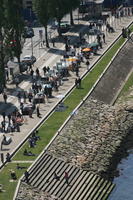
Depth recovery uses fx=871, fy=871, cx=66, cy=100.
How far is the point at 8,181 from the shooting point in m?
115

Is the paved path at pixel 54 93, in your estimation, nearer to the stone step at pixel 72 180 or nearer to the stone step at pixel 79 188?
the stone step at pixel 72 180

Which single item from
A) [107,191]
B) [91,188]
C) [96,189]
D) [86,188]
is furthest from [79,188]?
[107,191]

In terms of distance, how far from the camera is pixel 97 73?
533 ft

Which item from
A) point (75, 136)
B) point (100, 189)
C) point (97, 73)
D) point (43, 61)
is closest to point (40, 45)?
point (43, 61)

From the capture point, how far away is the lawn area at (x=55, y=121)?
376 feet

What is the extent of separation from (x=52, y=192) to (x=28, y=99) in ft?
112

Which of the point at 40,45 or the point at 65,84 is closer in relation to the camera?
the point at 65,84

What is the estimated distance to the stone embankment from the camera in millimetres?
125625

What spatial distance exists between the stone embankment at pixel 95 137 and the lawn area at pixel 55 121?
1.42 meters

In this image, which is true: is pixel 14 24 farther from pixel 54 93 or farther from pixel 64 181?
pixel 64 181

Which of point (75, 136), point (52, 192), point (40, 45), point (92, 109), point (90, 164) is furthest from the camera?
point (40, 45)

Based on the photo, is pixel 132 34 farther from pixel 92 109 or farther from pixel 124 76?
pixel 92 109

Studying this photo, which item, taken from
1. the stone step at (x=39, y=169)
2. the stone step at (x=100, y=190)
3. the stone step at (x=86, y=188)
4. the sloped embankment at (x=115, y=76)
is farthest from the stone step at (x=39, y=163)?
the sloped embankment at (x=115, y=76)

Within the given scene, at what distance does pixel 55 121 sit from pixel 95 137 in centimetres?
676
